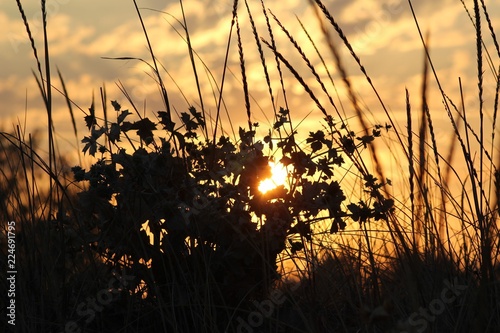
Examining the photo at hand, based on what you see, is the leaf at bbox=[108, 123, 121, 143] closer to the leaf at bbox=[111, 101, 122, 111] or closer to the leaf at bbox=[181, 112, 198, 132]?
the leaf at bbox=[111, 101, 122, 111]

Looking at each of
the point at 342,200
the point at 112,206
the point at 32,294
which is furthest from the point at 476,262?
the point at 32,294

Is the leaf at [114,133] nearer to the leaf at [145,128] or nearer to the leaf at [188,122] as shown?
the leaf at [145,128]

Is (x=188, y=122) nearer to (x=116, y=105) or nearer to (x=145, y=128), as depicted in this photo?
(x=145, y=128)

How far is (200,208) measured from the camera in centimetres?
234

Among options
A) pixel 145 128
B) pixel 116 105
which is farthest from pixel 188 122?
pixel 116 105

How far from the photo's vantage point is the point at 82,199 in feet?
8.29

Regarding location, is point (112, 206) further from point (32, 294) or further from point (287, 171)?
point (287, 171)

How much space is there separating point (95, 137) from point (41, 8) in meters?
0.65

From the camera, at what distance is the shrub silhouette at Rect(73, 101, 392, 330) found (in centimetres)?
235

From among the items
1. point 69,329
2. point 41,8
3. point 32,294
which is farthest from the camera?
point 32,294

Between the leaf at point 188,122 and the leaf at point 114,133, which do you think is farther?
the leaf at point 188,122

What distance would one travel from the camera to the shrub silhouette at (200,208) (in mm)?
2354

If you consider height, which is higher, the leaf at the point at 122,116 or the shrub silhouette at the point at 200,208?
the leaf at the point at 122,116

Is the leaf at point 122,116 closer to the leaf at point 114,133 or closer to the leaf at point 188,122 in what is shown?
the leaf at point 114,133
